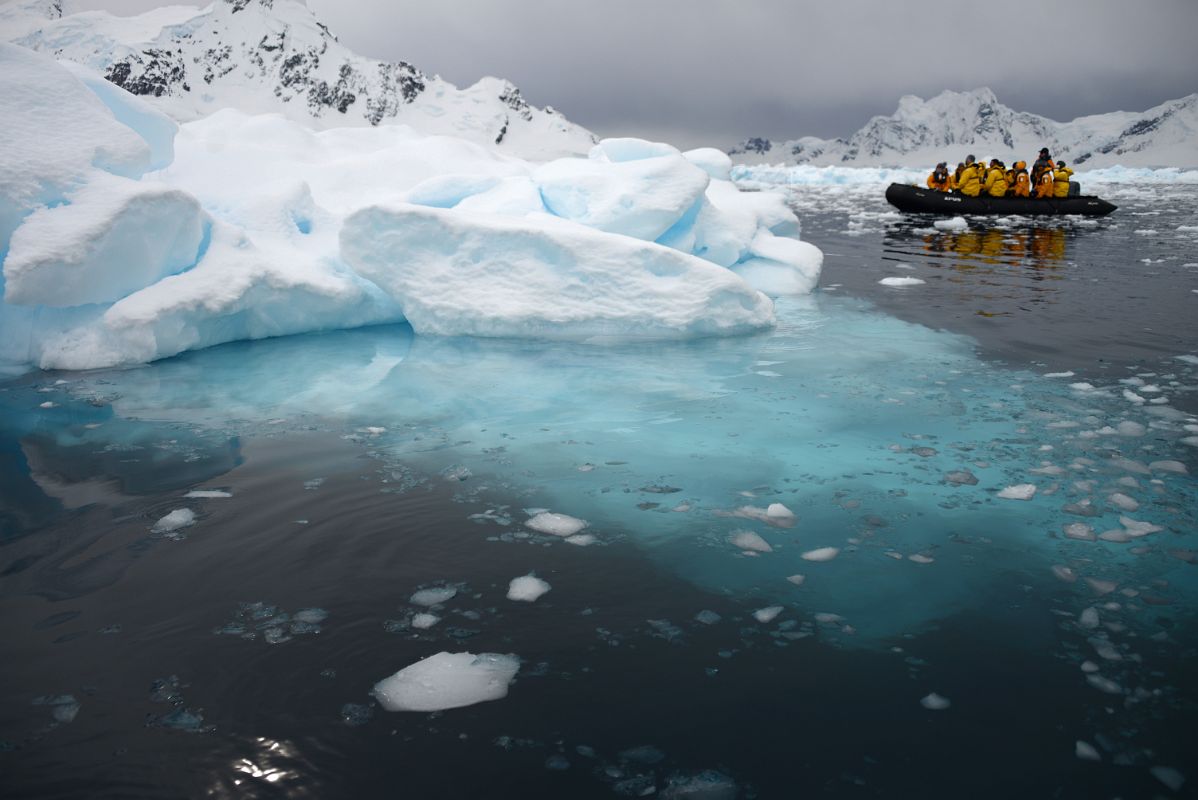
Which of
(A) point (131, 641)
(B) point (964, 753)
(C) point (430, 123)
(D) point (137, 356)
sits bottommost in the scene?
(B) point (964, 753)

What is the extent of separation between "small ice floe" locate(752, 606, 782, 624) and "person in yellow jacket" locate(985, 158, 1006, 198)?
23151 mm

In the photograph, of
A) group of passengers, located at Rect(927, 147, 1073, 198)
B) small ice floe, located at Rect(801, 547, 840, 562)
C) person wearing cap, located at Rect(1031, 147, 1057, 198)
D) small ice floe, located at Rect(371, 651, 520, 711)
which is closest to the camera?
small ice floe, located at Rect(371, 651, 520, 711)

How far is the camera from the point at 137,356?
6379 mm

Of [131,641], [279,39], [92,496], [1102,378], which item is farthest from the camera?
[279,39]

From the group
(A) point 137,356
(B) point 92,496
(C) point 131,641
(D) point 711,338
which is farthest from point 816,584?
(A) point 137,356

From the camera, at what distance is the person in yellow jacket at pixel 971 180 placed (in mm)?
22281

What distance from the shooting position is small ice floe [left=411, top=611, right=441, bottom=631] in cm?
278

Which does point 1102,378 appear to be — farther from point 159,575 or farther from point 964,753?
point 159,575

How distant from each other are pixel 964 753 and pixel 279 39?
213701mm

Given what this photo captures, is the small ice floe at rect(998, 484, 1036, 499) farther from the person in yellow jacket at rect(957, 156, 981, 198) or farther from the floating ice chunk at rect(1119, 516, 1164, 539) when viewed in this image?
the person in yellow jacket at rect(957, 156, 981, 198)

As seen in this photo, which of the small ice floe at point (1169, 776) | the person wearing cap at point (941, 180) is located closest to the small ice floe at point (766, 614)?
the small ice floe at point (1169, 776)

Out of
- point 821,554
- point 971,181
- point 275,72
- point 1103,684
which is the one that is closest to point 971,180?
point 971,181

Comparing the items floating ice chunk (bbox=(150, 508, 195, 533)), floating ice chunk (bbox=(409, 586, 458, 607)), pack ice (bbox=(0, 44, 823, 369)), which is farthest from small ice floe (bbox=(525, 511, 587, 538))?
pack ice (bbox=(0, 44, 823, 369))

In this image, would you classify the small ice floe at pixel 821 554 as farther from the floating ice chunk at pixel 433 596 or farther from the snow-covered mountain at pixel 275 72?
the snow-covered mountain at pixel 275 72
